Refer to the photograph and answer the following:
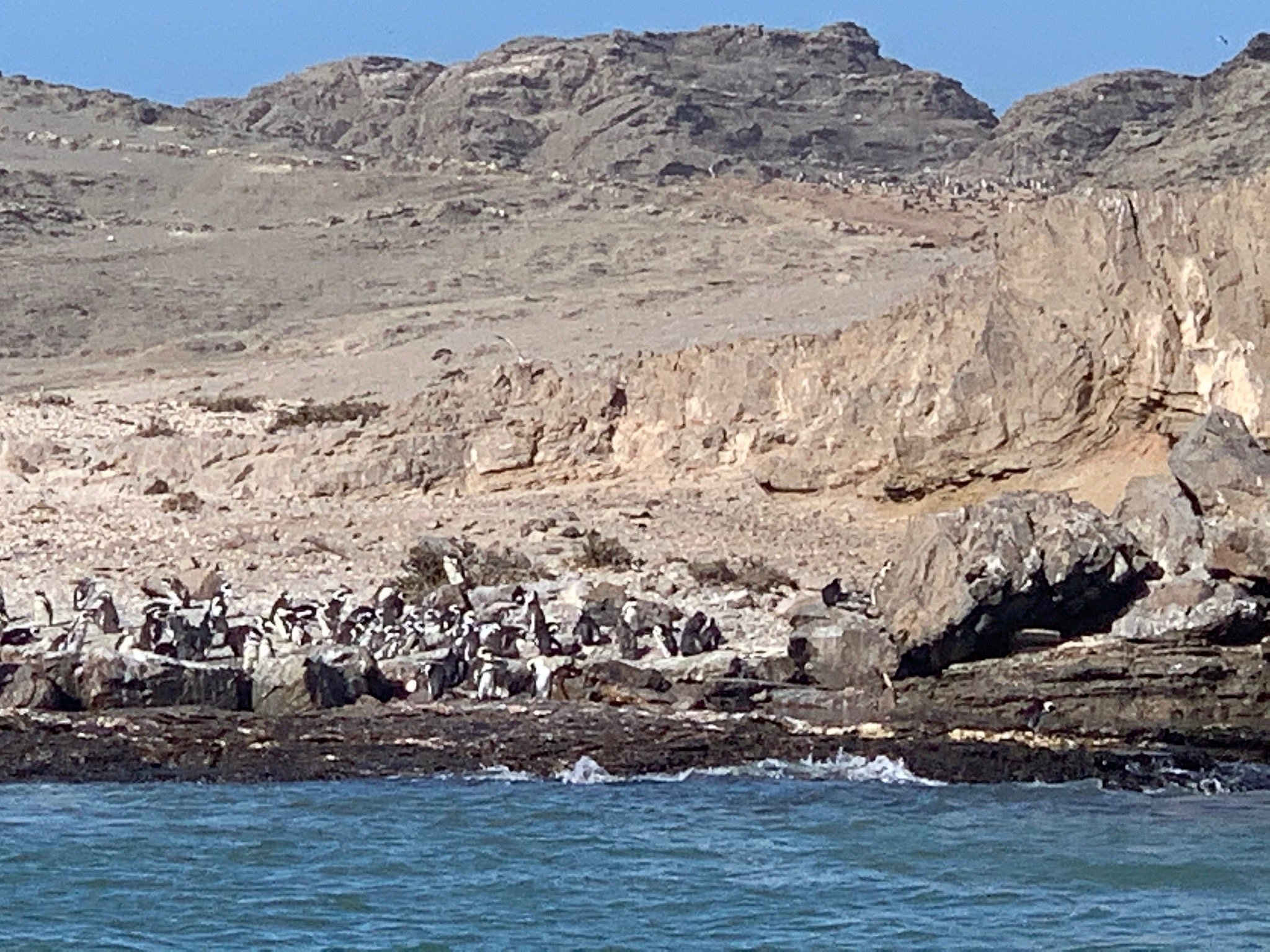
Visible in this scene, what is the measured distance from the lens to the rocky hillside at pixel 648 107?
227 feet

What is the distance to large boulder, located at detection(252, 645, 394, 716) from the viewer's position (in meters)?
11.3

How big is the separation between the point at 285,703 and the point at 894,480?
5.82 meters

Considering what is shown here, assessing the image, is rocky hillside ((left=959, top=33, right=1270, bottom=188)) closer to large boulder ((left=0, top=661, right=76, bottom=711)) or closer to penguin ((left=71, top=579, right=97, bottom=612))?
penguin ((left=71, top=579, right=97, bottom=612))

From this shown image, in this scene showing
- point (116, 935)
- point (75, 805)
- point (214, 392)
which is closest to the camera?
point (116, 935)

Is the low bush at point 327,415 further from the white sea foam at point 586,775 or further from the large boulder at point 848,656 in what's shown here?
→ the white sea foam at point 586,775

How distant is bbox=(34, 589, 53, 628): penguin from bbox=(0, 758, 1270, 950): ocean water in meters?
3.40

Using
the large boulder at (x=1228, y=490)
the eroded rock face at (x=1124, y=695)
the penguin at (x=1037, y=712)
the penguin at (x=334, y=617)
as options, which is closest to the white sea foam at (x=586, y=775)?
the eroded rock face at (x=1124, y=695)

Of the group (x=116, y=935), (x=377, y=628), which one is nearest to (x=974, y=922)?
(x=116, y=935)

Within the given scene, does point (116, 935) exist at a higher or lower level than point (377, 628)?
lower

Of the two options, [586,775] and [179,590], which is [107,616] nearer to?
[179,590]

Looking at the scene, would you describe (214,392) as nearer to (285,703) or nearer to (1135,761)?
(285,703)

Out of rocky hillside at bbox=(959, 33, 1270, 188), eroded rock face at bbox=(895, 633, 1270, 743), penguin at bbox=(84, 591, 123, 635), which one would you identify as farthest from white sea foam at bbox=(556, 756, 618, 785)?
rocky hillside at bbox=(959, 33, 1270, 188)

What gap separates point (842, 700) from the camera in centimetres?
1120

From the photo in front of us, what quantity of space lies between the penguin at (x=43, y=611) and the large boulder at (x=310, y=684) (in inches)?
102
